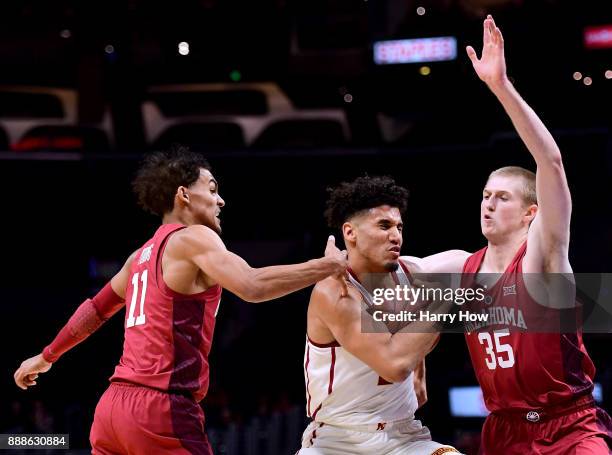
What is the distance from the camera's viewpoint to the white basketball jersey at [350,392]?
13.8 ft

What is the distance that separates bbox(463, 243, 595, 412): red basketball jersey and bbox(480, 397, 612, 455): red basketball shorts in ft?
0.21

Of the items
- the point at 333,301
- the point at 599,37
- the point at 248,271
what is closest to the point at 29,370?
the point at 248,271

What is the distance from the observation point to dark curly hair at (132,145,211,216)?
461 centimetres

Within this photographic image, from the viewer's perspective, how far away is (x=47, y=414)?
9.52 m

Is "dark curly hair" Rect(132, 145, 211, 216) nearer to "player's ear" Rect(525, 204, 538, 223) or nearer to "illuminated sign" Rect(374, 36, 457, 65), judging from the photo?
"player's ear" Rect(525, 204, 538, 223)

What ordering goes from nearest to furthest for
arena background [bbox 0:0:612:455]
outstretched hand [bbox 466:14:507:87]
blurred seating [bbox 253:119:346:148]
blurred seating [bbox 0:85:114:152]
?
outstretched hand [bbox 466:14:507:87] < arena background [bbox 0:0:612:455] < blurred seating [bbox 0:85:114:152] < blurred seating [bbox 253:119:346:148]

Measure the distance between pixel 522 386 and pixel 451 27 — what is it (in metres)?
11.2

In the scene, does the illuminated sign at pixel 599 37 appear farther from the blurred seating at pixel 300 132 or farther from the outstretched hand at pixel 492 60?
the outstretched hand at pixel 492 60

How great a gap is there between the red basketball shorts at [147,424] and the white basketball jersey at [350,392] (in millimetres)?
614

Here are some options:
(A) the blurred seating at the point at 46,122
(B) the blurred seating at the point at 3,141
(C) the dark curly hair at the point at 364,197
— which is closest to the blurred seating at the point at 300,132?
(A) the blurred seating at the point at 46,122

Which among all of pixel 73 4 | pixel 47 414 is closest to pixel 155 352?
pixel 47 414

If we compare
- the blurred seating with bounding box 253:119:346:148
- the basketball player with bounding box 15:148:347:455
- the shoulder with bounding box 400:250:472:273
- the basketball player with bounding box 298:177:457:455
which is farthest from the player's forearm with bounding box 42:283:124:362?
the blurred seating with bounding box 253:119:346:148

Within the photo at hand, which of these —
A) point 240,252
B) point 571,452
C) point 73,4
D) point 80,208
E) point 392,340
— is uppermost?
point 73,4

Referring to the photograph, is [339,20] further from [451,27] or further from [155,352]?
[155,352]
